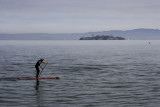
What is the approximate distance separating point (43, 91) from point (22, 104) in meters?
5.40

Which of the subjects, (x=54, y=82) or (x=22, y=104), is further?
(x=54, y=82)

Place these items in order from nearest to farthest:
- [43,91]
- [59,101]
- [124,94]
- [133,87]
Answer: [59,101], [124,94], [43,91], [133,87]

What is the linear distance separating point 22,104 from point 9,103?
1198 millimetres

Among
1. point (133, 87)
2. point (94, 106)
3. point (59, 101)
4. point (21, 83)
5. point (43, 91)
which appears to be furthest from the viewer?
point (21, 83)

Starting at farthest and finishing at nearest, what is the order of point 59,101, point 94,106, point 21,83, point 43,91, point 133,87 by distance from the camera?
point 21,83, point 133,87, point 43,91, point 59,101, point 94,106

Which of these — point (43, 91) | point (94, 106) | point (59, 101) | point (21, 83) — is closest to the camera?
point (94, 106)

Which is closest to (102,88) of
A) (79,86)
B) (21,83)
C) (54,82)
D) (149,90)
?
(79,86)

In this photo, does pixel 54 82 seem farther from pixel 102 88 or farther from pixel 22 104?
pixel 22 104

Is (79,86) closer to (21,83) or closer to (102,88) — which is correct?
(102,88)

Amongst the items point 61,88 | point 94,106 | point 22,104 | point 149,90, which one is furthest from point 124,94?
point 22,104

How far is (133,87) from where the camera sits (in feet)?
91.3

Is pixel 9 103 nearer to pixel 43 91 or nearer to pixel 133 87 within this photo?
pixel 43 91

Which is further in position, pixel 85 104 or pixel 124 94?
pixel 124 94

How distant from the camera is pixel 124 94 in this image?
24266 mm
